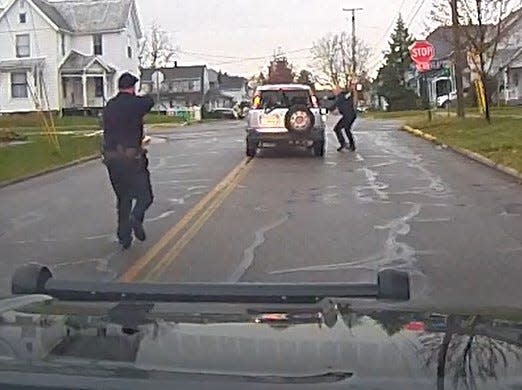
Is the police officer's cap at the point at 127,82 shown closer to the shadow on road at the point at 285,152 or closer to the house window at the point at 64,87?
the shadow on road at the point at 285,152

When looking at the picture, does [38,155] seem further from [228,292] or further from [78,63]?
[78,63]

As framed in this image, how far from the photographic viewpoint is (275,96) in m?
27.0

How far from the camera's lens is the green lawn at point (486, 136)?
74.4 ft

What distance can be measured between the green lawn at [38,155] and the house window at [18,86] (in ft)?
116

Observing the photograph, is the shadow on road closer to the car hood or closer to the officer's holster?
the officer's holster

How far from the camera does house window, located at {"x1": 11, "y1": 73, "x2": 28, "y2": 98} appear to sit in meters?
68.9

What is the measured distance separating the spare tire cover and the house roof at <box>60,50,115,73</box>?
149ft

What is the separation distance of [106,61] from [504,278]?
64.7 metres

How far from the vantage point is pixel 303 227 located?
12992mm

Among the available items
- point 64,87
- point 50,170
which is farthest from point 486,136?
point 64,87

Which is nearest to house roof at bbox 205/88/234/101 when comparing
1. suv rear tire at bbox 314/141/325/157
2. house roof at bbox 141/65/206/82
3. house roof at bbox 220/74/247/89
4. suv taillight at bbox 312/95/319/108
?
house roof at bbox 141/65/206/82

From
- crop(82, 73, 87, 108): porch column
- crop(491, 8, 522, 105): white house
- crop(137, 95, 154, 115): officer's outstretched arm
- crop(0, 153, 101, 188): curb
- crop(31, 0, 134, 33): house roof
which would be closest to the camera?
crop(137, 95, 154, 115): officer's outstretched arm

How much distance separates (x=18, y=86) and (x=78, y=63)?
173 inches

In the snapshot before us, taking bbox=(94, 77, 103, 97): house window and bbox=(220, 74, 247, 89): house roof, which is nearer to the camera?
bbox=(94, 77, 103, 97): house window
